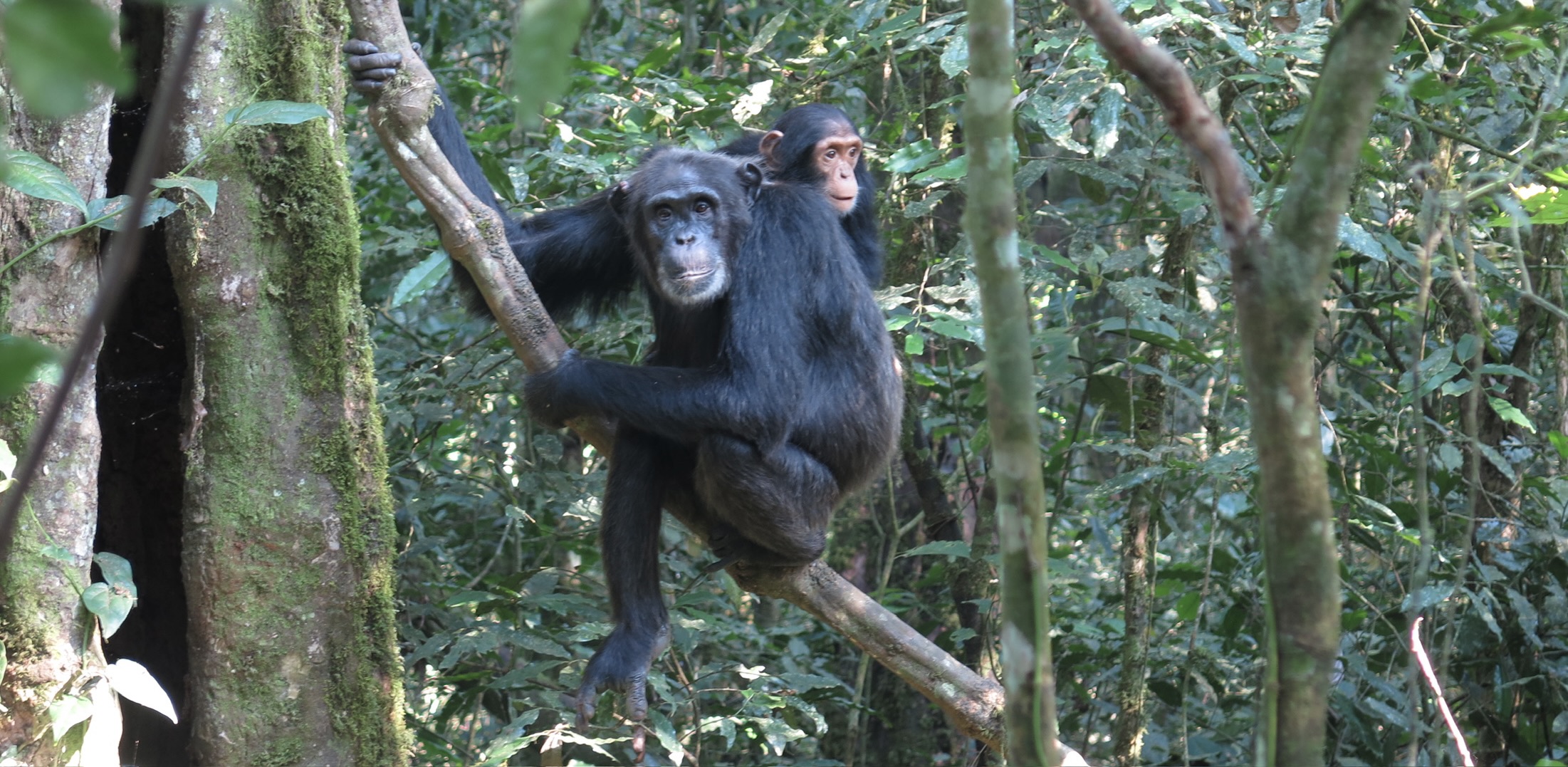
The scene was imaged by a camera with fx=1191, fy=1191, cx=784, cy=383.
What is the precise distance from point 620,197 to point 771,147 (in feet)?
3.71

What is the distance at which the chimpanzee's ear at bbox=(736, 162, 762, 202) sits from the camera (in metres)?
4.70

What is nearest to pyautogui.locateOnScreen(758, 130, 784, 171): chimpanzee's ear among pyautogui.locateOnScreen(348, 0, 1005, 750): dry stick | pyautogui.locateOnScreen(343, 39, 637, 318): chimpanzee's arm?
pyautogui.locateOnScreen(343, 39, 637, 318): chimpanzee's arm

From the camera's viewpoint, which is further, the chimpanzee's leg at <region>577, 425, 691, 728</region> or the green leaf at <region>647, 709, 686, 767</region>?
the chimpanzee's leg at <region>577, 425, 691, 728</region>

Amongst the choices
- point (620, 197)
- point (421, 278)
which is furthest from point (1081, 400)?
point (421, 278)

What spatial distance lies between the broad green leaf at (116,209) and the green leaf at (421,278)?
4.07ft

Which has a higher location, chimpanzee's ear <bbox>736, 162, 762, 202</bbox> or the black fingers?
chimpanzee's ear <bbox>736, 162, 762, 202</bbox>

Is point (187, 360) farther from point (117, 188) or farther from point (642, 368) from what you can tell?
point (642, 368)

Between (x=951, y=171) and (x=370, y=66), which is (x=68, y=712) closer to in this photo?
(x=370, y=66)

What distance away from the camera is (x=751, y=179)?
15.5 ft

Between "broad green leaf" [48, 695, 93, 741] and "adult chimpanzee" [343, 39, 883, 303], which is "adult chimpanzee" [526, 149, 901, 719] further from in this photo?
"broad green leaf" [48, 695, 93, 741]

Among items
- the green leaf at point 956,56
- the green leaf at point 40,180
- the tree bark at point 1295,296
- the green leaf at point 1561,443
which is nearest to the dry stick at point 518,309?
the green leaf at point 40,180

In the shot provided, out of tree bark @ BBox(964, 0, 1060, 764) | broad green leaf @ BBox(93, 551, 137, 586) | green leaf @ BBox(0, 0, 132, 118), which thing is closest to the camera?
green leaf @ BBox(0, 0, 132, 118)

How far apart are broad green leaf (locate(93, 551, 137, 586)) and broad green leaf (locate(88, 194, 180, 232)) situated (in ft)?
2.74

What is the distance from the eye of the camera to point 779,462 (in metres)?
4.21
